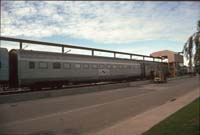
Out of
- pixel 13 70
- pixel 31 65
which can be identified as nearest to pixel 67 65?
pixel 31 65

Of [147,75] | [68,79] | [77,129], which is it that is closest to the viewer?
[77,129]

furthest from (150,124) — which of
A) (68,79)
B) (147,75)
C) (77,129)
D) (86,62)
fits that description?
A: (147,75)

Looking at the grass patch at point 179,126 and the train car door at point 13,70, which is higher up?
the train car door at point 13,70

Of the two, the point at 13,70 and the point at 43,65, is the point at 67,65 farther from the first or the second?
the point at 13,70

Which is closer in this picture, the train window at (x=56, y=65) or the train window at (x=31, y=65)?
the train window at (x=31, y=65)

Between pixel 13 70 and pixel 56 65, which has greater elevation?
pixel 56 65

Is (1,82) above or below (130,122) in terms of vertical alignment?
above

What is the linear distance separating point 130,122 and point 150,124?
86 cm

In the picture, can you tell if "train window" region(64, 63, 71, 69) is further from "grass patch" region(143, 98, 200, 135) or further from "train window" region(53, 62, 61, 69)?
"grass patch" region(143, 98, 200, 135)

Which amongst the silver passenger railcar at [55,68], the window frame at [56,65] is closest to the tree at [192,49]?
the silver passenger railcar at [55,68]

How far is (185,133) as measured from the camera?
25.9 ft

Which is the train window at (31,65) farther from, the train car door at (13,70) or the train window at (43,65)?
the train car door at (13,70)

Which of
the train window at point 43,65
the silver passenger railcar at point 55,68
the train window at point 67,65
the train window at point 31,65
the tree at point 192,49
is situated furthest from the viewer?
the train window at point 67,65

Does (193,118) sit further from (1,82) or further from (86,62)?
(86,62)
